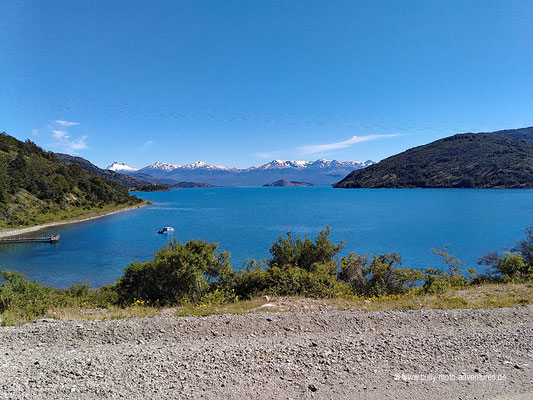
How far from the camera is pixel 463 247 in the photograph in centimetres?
4447

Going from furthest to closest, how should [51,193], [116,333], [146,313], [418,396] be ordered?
1. [51,193]
2. [146,313]
3. [116,333]
4. [418,396]

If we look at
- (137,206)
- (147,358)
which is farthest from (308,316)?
(137,206)

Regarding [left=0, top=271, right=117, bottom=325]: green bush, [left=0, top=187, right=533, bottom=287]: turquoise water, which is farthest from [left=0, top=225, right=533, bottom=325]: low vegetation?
[left=0, top=187, right=533, bottom=287]: turquoise water

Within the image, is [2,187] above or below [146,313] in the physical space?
above

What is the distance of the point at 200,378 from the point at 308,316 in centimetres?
416

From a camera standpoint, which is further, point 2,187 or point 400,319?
point 2,187

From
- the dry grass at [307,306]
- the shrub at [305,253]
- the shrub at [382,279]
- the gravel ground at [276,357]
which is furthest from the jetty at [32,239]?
the shrub at [382,279]

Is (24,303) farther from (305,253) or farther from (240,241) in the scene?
(240,241)

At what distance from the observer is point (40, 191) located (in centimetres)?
9231

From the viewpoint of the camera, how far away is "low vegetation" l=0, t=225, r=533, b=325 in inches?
444

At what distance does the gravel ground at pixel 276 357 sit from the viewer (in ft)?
19.3

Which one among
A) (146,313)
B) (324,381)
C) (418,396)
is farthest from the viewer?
(146,313)

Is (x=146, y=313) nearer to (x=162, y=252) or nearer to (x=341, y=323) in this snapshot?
(x=162, y=252)

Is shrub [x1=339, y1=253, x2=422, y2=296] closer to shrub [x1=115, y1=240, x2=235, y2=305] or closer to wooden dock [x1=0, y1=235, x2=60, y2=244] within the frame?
shrub [x1=115, y1=240, x2=235, y2=305]
